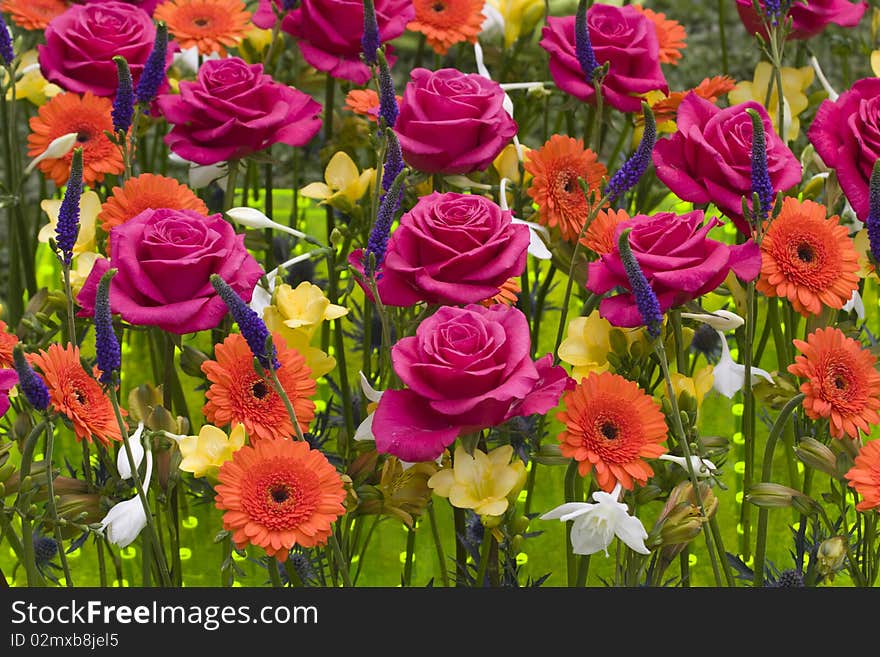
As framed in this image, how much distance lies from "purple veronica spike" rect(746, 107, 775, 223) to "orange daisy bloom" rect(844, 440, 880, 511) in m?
0.15

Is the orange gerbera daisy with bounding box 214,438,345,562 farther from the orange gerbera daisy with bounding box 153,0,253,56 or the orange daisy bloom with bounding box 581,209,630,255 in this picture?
the orange gerbera daisy with bounding box 153,0,253,56

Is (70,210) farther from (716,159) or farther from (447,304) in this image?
(716,159)

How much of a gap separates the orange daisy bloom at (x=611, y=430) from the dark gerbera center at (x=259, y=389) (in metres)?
0.18

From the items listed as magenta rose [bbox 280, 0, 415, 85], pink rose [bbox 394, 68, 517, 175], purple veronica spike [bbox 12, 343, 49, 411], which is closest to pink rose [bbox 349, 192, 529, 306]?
pink rose [bbox 394, 68, 517, 175]

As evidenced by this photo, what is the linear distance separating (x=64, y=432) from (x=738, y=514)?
62 cm

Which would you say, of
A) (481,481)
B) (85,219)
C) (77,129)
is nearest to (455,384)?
(481,481)

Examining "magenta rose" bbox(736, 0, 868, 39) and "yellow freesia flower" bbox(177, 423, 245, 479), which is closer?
"yellow freesia flower" bbox(177, 423, 245, 479)

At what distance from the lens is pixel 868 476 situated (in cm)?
79

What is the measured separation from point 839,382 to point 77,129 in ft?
2.10

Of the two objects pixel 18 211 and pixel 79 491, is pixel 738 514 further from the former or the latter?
pixel 18 211

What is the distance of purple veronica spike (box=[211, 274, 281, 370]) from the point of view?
2.24 feet

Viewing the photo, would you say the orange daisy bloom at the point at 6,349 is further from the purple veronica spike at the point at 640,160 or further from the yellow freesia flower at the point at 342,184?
the purple veronica spike at the point at 640,160

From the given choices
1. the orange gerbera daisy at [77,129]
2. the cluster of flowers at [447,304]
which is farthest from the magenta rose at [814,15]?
the orange gerbera daisy at [77,129]

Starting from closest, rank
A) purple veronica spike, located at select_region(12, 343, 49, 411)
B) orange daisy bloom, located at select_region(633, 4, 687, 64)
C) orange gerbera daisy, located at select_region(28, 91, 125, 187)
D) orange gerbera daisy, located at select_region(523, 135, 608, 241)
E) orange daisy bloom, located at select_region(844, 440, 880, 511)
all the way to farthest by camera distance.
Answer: purple veronica spike, located at select_region(12, 343, 49, 411) < orange daisy bloom, located at select_region(844, 440, 880, 511) < orange gerbera daisy, located at select_region(523, 135, 608, 241) < orange gerbera daisy, located at select_region(28, 91, 125, 187) < orange daisy bloom, located at select_region(633, 4, 687, 64)
